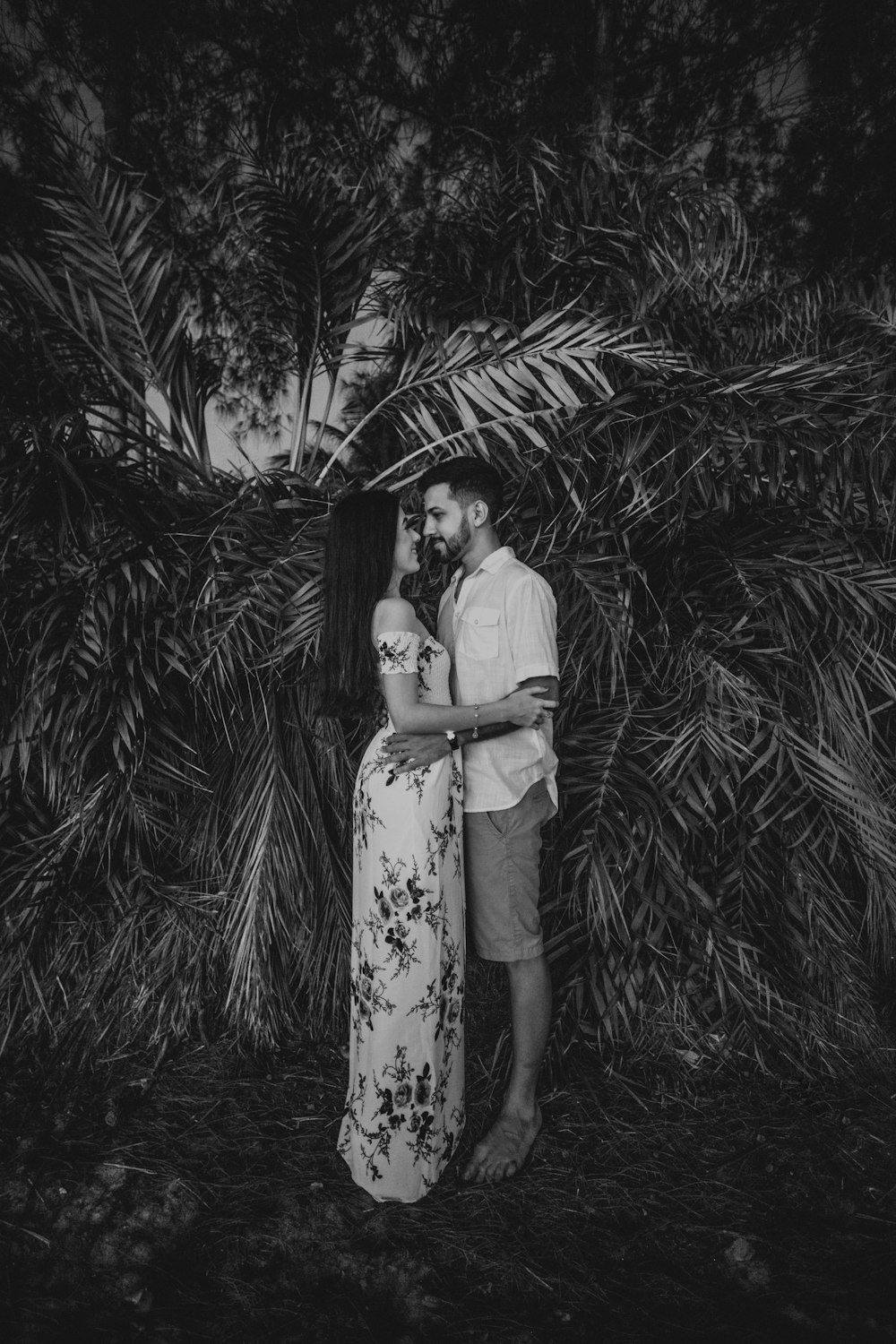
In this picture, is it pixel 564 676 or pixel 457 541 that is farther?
pixel 564 676

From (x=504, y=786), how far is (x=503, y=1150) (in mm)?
971

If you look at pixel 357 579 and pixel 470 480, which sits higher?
pixel 470 480

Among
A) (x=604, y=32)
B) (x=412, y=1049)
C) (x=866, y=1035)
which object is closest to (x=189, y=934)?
(x=412, y=1049)

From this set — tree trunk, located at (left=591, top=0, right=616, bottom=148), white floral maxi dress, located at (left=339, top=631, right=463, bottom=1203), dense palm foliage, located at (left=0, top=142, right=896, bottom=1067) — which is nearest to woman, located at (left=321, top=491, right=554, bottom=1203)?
white floral maxi dress, located at (left=339, top=631, right=463, bottom=1203)

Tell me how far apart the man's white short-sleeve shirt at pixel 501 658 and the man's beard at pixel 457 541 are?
10cm

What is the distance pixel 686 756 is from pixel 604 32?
13.1 feet

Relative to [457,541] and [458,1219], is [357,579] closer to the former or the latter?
[457,541]

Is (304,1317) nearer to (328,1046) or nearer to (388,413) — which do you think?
(328,1046)

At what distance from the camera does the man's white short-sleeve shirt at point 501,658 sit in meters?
2.13

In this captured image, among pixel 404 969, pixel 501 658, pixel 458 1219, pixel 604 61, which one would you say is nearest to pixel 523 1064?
pixel 458 1219

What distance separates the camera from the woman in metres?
2.02

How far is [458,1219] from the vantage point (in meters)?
2.00

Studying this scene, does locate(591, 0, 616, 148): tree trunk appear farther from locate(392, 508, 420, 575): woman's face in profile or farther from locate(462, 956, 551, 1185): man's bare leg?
locate(462, 956, 551, 1185): man's bare leg

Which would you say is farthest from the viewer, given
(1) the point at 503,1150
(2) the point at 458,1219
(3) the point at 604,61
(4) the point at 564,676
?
(3) the point at 604,61
